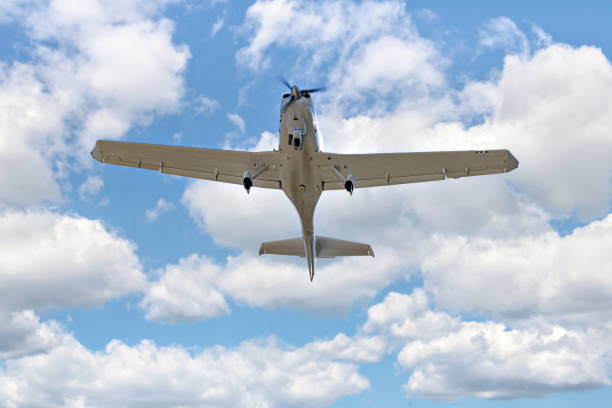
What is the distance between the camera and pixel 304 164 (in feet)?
141

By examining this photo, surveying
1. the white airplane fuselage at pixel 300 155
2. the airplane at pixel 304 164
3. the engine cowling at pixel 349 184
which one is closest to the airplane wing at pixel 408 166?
the airplane at pixel 304 164

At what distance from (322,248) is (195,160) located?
13.3 meters

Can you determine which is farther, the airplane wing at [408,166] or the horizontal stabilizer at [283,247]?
the horizontal stabilizer at [283,247]

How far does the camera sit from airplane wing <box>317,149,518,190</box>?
143 feet

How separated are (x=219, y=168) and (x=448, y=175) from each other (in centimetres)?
1636

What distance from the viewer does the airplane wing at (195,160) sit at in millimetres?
44531

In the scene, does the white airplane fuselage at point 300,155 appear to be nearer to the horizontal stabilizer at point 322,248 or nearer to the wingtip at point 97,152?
the horizontal stabilizer at point 322,248

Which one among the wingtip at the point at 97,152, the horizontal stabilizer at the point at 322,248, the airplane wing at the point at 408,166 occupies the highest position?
the wingtip at the point at 97,152

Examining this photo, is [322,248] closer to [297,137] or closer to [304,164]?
[304,164]

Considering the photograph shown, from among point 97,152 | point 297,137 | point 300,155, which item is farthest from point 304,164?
point 97,152

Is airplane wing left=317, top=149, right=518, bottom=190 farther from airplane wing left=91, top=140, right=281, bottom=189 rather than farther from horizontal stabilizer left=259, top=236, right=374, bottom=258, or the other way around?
horizontal stabilizer left=259, top=236, right=374, bottom=258

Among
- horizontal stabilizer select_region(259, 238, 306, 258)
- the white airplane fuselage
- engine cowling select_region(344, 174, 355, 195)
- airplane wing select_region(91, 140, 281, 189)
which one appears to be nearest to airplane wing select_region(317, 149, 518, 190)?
the white airplane fuselage

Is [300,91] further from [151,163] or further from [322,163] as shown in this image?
[151,163]

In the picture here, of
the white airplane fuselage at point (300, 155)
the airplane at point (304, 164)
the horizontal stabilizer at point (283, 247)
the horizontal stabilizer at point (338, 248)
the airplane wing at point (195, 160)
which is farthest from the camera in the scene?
the horizontal stabilizer at point (338, 248)
